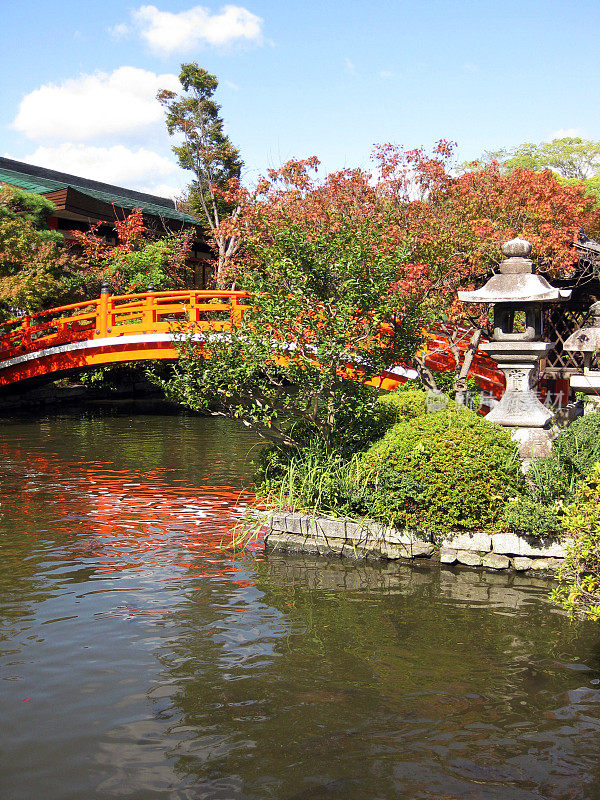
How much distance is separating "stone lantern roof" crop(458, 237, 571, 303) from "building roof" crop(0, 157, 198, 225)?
74.8ft

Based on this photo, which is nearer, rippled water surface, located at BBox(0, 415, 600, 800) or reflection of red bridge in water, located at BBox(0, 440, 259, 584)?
rippled water surface, located at BBox(0, 415, 600, 800)

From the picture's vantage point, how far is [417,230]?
14.0 meters

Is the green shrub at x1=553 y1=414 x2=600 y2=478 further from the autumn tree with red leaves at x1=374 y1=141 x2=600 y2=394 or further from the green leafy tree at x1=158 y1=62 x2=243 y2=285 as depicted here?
the green leafy tree at x1=158 y1=62 x2=243 y2=285

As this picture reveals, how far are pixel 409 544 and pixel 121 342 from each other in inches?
499

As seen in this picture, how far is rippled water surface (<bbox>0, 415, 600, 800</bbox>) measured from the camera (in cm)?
415

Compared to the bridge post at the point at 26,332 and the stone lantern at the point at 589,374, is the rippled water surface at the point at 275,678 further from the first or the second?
the bridge post at the point at 26,332

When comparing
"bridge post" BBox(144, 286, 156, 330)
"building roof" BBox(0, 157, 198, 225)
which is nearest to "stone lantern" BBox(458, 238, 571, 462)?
"bridge post" BBox(144, 286, 156, 330)

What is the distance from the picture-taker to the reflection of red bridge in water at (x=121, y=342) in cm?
1688

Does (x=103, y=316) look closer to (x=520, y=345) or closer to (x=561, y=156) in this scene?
(x=520, y=345)

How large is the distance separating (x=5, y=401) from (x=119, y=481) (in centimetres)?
1258

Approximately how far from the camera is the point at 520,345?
30.1ft

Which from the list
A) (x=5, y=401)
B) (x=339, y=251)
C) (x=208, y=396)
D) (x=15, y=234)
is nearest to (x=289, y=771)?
(x=208, y=396)

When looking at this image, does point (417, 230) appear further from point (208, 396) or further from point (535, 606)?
point (535, 606)

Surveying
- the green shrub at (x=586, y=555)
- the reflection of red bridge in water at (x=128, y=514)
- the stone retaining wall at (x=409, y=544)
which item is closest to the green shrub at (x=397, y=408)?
the stone retaining wall at (x=409, y=544)
